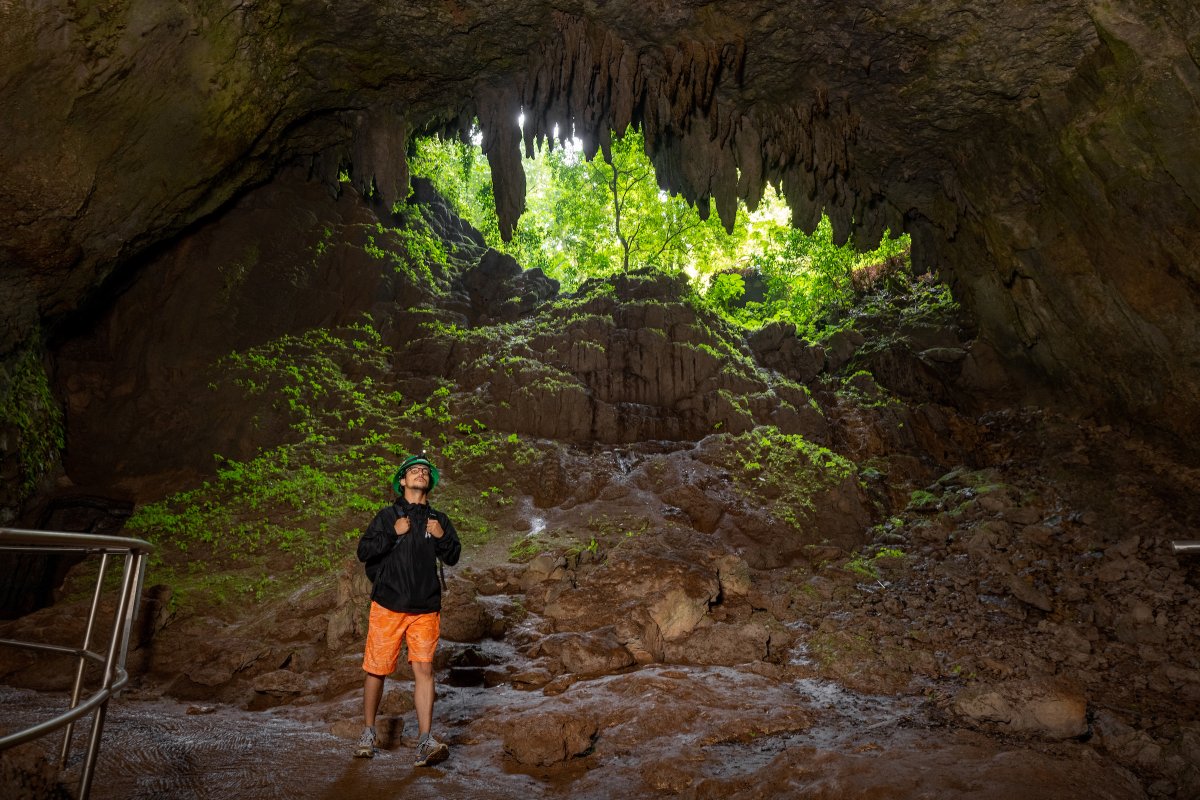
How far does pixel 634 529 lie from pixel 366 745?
273 inches

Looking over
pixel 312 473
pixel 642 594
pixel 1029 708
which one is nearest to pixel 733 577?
pixel 642 594

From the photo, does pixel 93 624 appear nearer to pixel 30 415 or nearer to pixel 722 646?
pixel 722 646

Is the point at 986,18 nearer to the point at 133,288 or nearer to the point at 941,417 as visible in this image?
the point at 941,417

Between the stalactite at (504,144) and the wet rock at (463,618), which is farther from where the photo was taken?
the stalactite at (504,144)

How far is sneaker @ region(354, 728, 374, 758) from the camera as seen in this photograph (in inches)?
163

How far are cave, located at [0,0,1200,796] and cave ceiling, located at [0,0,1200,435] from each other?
5cm

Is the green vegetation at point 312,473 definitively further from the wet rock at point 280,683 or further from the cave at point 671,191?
the wet rock at point 280,683

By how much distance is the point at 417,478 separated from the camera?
4582 millimetres

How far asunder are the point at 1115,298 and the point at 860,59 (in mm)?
5819

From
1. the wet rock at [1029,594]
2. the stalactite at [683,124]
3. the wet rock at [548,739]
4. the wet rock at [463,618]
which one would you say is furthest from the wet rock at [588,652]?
the stalactite at [683,124]

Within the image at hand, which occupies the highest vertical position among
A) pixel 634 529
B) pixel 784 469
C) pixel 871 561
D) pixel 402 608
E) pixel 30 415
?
pixel 30 415

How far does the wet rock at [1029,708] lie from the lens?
4.61 m

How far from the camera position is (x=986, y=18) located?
8438 millimetres

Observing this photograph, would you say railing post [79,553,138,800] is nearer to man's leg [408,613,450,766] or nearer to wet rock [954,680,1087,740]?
man's leg [408,613,450,766]
